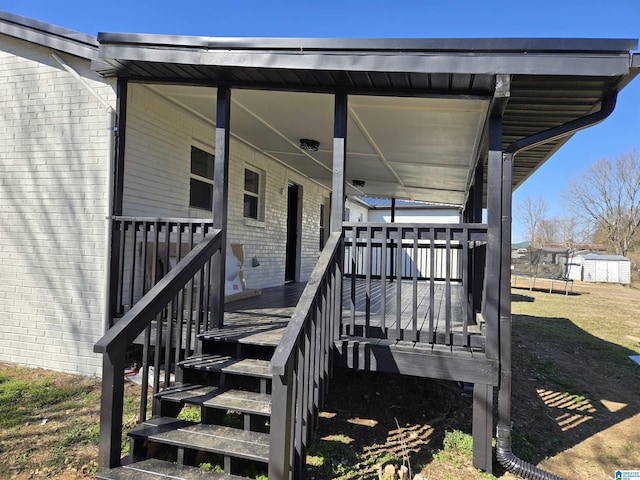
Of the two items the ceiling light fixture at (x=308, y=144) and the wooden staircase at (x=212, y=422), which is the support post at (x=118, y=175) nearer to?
the wooden staircase at (x=212, y=422)

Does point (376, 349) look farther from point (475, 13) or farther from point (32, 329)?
point (475, 13)

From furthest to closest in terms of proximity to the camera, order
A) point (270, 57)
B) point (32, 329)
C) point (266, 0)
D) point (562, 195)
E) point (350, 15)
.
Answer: point (562, 195)
point (350, 15)
point (266, 0)
point (32, 329)
point (270, 57)

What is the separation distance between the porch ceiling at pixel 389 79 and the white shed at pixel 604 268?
25.2m

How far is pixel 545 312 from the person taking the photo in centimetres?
1202

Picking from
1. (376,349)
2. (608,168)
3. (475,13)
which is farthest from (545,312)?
(608,168)

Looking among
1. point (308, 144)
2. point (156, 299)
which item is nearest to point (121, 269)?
point (156, 299)

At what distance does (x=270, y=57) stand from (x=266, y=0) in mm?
6541

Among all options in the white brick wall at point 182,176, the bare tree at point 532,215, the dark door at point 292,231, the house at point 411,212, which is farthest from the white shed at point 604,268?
the white brick wall at point 182,176

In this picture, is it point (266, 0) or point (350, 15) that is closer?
point (266, 0)

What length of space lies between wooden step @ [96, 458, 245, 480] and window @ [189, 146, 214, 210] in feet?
12.3

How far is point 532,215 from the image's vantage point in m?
46.8

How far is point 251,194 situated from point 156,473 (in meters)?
5.30

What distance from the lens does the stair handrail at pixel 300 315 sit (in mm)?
2088

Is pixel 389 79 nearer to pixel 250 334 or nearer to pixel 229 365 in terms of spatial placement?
pixel 250 334
